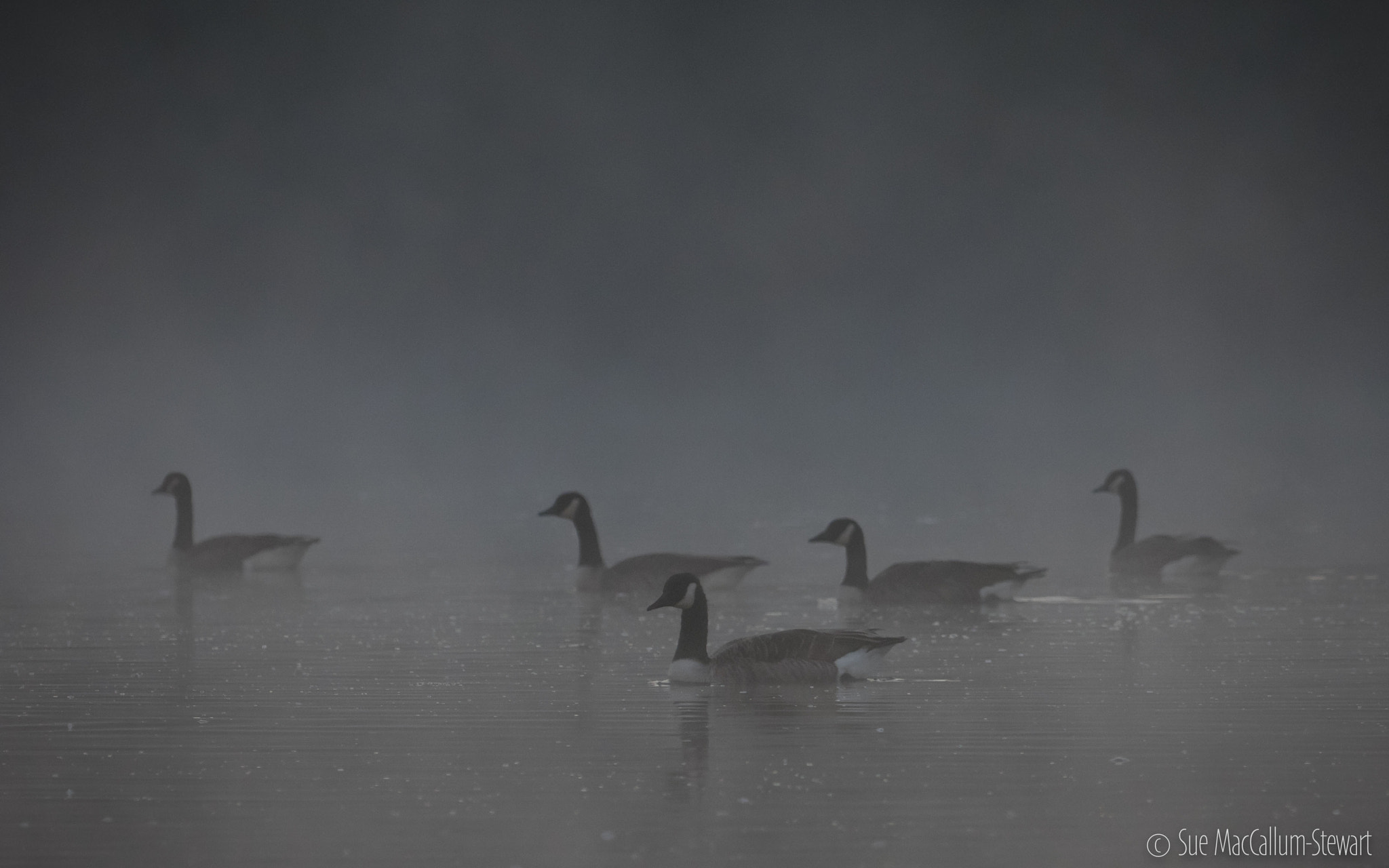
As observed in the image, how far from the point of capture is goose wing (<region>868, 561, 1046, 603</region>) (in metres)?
17.1

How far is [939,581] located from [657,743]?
25.5 ft

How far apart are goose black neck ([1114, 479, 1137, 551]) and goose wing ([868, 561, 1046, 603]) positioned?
15.5 ft

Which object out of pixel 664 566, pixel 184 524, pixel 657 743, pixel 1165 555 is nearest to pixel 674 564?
pixel 664 566

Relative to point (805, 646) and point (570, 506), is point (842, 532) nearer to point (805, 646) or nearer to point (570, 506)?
point (570, 506)

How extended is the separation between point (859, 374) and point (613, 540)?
84457 millimetres

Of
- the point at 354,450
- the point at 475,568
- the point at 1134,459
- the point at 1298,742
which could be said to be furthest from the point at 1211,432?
the point at 1298,742

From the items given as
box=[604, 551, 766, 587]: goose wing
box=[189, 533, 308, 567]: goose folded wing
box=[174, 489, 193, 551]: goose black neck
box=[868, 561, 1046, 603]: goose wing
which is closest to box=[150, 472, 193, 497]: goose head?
box=[174, 489, 193, 551]: goose black neck

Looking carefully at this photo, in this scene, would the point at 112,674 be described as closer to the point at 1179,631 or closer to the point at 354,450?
the point at 1179,631

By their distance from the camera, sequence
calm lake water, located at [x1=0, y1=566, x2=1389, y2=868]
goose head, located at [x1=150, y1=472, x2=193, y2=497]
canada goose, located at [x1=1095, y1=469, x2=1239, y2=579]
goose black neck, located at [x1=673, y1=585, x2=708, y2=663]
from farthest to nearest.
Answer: goose head, located at [x1=150, y1=472, x2=193, y2=497], canada goose, located at [x1=1095, y1=469, x2=1239, y2=579], goose black neck, located at [x1=673, y1=585, x2=708, y2=663], calm lake water, located at [x1=0, y1=566, x2=1389, y2=868]

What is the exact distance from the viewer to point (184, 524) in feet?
75.1

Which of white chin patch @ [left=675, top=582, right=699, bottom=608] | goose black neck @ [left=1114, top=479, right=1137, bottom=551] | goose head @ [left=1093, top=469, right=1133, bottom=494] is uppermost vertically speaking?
goose head @ [left=1093, top=469, right=1133, bottom=494]

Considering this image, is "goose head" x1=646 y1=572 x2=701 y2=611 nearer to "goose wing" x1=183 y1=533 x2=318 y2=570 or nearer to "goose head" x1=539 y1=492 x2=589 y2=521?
"goose head" x1=539 y1=492 x2=589 y2=521

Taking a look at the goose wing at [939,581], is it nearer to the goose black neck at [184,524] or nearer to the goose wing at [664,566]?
the goose wing at [664,566]

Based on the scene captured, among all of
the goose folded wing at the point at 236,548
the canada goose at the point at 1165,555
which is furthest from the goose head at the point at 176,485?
the canada goose at the point at 1165,555
